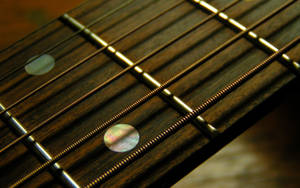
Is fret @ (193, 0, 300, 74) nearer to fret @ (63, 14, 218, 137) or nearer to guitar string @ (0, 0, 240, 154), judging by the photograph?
guitar string @ (0, 0, 240, 154)

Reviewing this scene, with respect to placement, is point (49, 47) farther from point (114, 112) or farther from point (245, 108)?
point (245, 108)

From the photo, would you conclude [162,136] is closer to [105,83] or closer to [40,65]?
[105,83]

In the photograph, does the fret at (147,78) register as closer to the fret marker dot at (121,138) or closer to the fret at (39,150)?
the fret marker dot at (121,138)

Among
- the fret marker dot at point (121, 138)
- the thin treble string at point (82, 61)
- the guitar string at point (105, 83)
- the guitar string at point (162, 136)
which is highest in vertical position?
the thin treble string at point (82, 61)

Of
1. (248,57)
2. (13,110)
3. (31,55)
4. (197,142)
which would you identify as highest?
(31,55)

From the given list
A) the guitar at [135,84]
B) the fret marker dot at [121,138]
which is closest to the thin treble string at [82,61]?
the guitar at [135,84]

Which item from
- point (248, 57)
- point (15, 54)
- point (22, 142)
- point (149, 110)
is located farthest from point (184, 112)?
point (15, 54)

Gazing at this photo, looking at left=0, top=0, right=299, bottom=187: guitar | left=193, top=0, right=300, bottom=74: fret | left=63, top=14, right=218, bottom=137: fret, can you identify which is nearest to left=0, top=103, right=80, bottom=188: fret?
left=0, top=0, right=299, bottom=187: guitar
